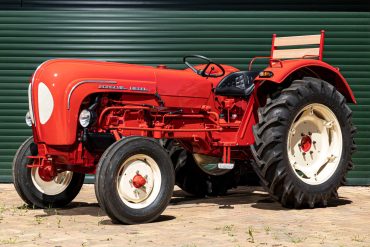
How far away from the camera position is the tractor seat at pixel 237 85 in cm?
827

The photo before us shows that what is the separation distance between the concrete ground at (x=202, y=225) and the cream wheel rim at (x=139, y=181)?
244 millimetres

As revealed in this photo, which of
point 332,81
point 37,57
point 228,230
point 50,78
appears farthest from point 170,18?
point 228,230

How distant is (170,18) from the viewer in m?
11.0

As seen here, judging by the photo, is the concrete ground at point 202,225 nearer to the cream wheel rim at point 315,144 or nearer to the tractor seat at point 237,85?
the cream wheel rim at point 315,144

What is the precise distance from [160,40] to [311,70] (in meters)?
3.05

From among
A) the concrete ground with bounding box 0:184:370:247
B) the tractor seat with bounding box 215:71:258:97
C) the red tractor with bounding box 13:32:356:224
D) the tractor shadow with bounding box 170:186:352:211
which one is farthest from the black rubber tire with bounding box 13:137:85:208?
the tractor seat with bounding box 215:71:258:97

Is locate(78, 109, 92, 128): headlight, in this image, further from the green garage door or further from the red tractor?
the green garage door

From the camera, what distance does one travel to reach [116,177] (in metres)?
6.89

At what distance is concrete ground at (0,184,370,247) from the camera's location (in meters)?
6.03

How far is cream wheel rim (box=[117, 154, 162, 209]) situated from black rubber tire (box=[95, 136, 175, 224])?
5cm

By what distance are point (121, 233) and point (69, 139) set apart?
123 centimetres

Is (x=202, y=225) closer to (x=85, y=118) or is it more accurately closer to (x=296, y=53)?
(x=85, y=118)

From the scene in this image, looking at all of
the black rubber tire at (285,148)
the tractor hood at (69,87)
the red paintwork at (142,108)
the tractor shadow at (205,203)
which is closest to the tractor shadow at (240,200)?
the tractor shadow at (205,203)

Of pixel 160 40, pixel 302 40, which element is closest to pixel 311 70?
pixel 302 40
